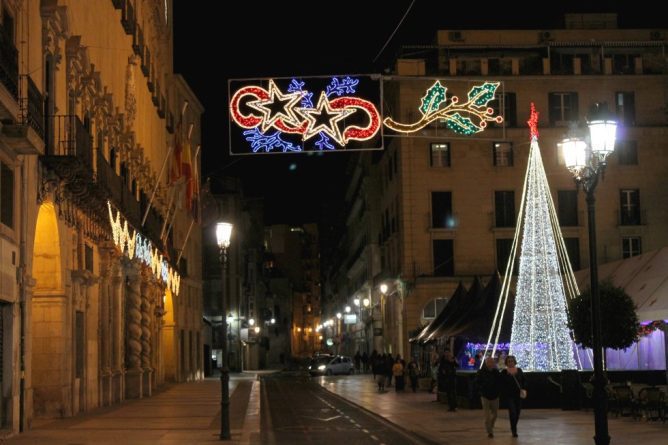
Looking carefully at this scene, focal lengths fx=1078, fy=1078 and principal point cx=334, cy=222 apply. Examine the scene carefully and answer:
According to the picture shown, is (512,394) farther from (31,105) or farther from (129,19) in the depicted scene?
(129,19)

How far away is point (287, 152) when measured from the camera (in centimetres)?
2728

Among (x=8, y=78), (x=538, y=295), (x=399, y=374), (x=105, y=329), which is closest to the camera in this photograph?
(x=8, y=78)

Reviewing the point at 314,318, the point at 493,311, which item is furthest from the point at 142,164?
the point at 314,318

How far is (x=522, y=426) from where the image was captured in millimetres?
25469

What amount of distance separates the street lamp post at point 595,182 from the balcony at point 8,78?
9682mm

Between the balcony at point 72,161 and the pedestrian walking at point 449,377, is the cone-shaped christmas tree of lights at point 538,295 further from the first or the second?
the balcony at point 72,161

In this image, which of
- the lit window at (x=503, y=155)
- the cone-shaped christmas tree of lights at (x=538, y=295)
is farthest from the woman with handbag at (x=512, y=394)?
the lit window at (x=503, y=155)

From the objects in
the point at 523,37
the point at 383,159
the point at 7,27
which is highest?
the point at 523,37

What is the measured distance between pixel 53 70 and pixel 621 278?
77.6ft

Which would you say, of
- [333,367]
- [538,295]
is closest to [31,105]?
[538,295]

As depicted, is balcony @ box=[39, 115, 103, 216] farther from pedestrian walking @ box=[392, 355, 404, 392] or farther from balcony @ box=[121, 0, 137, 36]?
pedestrian walking @ box=[392, 355, 404, 392]

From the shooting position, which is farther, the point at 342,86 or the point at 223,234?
the point at 342,86

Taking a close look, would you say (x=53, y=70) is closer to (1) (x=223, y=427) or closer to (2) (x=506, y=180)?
(1) (x=223, y=427)

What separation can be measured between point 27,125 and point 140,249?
18198 millimetres
